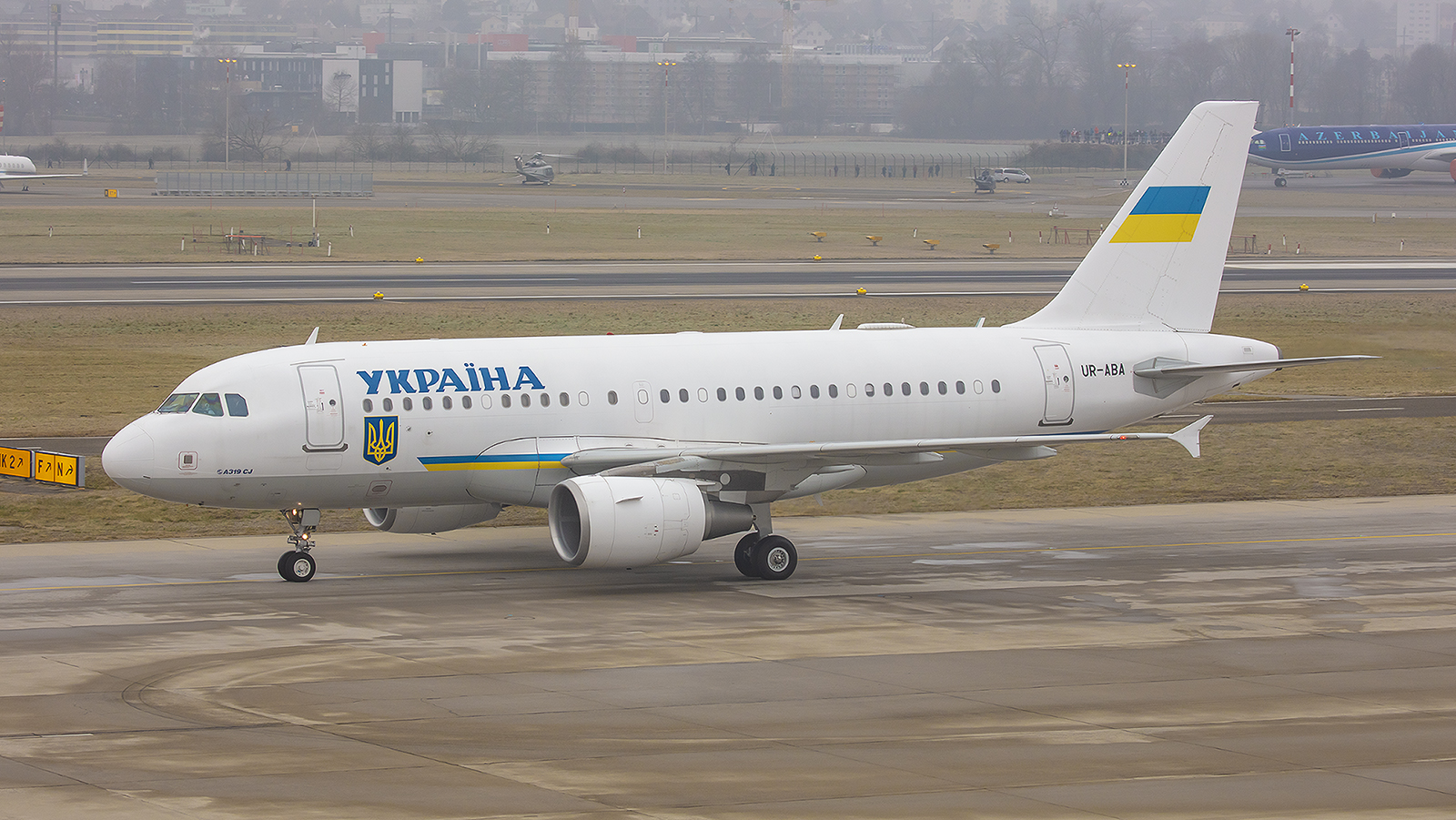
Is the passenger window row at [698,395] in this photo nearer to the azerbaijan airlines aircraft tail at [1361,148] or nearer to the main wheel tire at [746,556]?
the main wheel tire at [746,556]

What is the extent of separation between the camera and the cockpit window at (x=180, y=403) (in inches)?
1147

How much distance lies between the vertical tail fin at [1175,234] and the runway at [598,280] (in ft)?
131

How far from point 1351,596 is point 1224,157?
37.0ft

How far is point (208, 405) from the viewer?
95.5ft

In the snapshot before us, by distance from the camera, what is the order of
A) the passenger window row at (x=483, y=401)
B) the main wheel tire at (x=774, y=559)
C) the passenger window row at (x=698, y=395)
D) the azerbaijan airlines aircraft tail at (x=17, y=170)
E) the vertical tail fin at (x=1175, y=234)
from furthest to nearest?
the azerbaijan airlines aircraft tail at (x=17, y=170)
the vertical tail fin at (x=1175, y=234)
the main wheel tire at (x=774, y=559)
the passenger window row at (x=698, y=395)
the passenger window row at (x=483, y=401)

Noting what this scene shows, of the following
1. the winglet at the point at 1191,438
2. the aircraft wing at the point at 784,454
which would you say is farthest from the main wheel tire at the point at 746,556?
the winglet at the point at 1191,438

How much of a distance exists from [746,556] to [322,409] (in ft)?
26.3

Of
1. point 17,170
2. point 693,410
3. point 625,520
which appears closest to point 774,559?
point 693,410

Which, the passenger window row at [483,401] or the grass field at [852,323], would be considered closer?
the passenger window row at [483,401]

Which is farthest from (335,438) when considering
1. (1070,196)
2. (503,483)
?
(1070,196)

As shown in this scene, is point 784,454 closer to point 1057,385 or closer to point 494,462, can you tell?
point 494,462

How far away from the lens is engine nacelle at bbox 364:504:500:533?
31922 mm

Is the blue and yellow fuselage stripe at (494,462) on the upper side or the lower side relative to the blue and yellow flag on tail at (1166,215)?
lower

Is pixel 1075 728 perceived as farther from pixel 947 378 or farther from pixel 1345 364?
pixel 1345 364
